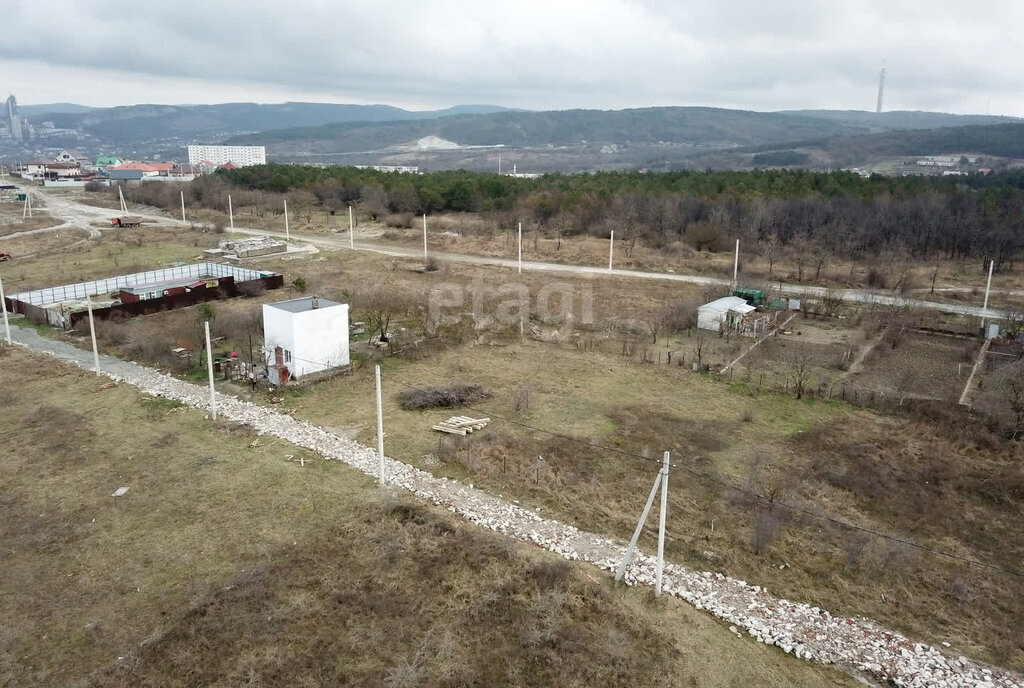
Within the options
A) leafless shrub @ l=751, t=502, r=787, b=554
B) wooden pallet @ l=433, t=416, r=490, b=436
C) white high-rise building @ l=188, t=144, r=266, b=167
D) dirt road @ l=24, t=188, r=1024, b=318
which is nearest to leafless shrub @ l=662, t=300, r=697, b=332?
dirt road @ l=24, t=188, r=1024, b=318

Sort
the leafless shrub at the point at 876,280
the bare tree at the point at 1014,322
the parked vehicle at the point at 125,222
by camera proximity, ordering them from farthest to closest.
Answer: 1. the parked vehicle at the point at 125,222
2. the leafless shrub at the point at 876,280
3. the bare tree at the point at 1014,322

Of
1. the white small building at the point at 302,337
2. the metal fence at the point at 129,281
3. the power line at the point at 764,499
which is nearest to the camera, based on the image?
the power line at the point at 764,499

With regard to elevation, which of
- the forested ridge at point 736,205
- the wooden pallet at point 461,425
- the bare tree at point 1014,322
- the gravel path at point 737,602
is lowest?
the gravel path at point 737,602

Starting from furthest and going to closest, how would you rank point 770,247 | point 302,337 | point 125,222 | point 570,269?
point 125,222 → point 770,247 → point 570,269 → point 302,337

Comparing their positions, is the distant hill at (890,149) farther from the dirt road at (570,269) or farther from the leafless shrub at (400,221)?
the dirt road at (570,269)

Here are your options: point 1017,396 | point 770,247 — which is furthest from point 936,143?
point 1017,396

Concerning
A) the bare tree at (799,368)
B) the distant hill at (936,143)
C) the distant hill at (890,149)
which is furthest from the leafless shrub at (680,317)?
the distant hill at (936,143)

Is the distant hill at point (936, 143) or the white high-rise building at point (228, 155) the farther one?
the white high-rise building at point (228, 155)

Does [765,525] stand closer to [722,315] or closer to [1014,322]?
[722,315]
